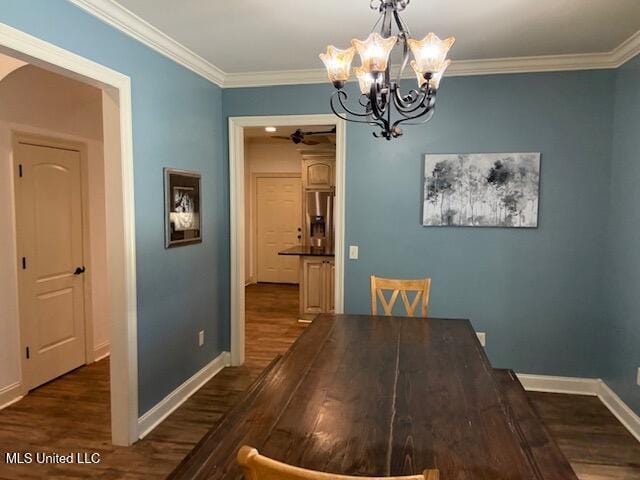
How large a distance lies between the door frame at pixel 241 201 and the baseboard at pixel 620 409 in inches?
81.7

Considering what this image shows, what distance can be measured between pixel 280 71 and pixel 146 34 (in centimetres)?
119

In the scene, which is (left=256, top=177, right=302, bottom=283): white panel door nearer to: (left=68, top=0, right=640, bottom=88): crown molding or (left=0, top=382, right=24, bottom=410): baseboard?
(left=68, top=0, right=640, bottom=88): crown molding

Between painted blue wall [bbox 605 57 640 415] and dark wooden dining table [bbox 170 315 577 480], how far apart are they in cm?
137

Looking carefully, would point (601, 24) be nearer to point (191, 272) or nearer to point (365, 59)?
point (365, 59)

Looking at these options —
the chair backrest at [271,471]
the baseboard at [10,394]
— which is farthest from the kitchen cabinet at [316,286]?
the chair backrest at [271,471]

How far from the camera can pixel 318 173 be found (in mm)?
7145

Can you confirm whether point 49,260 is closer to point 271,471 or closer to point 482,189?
point 271,471

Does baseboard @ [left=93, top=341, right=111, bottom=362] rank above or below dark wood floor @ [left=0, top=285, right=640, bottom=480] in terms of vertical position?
above

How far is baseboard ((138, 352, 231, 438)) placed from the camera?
288 cm

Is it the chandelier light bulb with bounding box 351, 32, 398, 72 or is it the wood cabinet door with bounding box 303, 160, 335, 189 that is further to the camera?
the wood cabinet door with bounding box 303, 160, 335, 189

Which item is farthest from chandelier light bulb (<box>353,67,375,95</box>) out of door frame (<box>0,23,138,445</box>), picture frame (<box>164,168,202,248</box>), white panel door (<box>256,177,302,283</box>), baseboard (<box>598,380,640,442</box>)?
white panel door (<box>256,177,302,283</box>)

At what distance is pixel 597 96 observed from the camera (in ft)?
10.9

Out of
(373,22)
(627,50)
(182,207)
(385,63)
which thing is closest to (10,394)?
(182,207)

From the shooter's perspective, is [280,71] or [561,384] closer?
[561,384]
